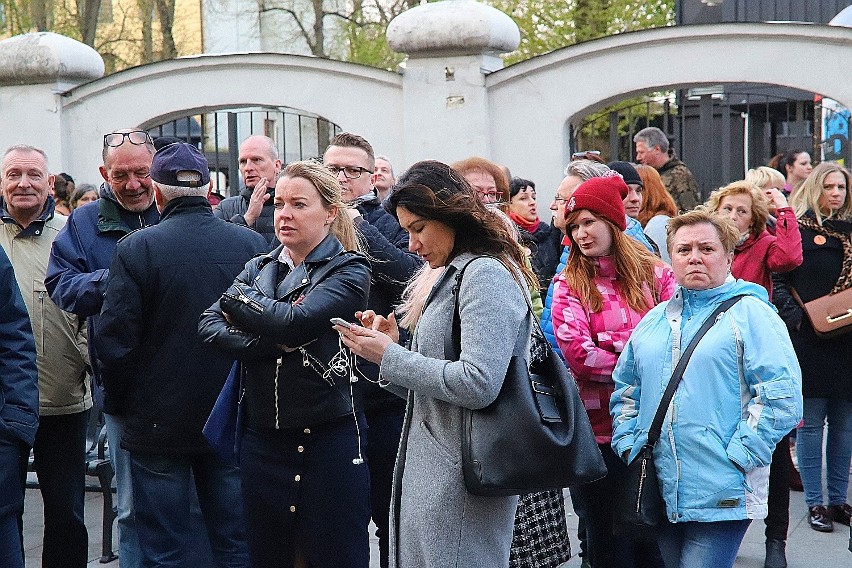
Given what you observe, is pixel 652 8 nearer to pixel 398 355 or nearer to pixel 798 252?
pixel 798 252

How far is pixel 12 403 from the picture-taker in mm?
4379

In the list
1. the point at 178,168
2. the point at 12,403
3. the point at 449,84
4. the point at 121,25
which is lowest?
the point at 12,403

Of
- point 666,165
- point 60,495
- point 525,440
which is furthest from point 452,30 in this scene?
point 525,440

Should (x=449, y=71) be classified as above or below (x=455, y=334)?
above

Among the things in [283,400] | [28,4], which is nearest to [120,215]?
[283,400]

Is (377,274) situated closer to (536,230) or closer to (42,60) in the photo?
(536,230)

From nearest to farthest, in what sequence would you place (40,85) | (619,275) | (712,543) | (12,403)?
(712,543), (12,403), (619,275), (40,85)

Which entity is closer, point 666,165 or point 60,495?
point 60,495

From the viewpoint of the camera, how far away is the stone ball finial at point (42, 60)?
11.3 metres

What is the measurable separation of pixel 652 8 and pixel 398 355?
1927cm

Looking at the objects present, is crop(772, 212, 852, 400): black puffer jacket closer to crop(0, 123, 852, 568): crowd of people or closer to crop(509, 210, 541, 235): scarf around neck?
crop(0, 123, 852, 568): crowd of people

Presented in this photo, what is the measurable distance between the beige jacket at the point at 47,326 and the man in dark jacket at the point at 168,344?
629 mm

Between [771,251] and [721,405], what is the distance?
106 inches

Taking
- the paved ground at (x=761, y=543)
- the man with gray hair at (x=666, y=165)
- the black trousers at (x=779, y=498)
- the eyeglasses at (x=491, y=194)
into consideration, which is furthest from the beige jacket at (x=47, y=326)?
the man with gray hair at (x=666, y=165)
